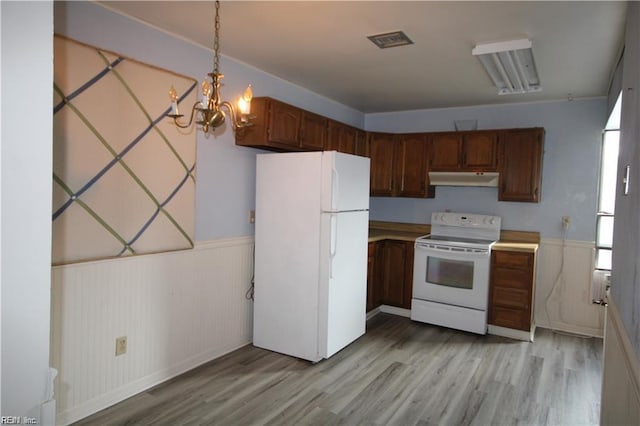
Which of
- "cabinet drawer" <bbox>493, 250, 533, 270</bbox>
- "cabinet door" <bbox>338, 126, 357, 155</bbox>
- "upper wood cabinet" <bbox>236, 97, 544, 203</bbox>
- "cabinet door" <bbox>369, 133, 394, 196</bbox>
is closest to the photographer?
"upper wood cabinet" <bbox>236, 97, 544, 203</bbox>

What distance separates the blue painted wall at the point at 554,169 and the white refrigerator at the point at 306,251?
1909 mm

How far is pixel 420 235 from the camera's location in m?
5.25

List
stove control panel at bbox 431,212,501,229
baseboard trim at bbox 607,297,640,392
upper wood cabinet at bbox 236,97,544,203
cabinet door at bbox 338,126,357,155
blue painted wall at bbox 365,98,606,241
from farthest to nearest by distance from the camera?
stove control panel at bbox 431,212,501,229
cabinet door at bbox 338,126,357,155
blue painted wall at bbox 365,98,606,241
upper wood cabinet at bbox 236,97,544,203
baseboard trim at bbox 607,297,640,392

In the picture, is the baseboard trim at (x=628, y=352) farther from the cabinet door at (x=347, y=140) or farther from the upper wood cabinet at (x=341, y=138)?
the cabinet door at (x=347, y=140)

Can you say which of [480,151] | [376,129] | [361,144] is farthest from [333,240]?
[376,129]

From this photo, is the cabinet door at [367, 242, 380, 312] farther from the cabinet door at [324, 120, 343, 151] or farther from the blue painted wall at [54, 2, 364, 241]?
the blue painted wall at [54, 2, 364, 241]

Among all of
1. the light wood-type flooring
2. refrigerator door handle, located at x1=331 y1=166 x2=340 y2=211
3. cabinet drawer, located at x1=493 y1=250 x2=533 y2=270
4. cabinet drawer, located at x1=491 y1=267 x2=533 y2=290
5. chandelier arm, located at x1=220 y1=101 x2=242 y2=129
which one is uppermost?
chandelier arm, located at x1=220 y1=101 x2=242 y2=129

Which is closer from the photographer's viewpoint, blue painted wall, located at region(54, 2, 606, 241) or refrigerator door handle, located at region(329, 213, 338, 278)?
blue painted wall, located at region(54, 2, 606, 241)

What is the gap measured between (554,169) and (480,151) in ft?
2.66

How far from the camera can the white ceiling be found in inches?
94.8

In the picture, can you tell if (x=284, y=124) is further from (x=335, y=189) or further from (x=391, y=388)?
(x=391, y=388)

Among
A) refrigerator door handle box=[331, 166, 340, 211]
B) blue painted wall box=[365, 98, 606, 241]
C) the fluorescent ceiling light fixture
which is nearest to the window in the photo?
blue painted wall box=[365, 98, 606, 241]

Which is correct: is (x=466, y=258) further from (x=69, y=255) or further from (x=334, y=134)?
(x=69, y=255)

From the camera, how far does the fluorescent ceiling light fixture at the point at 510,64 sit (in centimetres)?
286
